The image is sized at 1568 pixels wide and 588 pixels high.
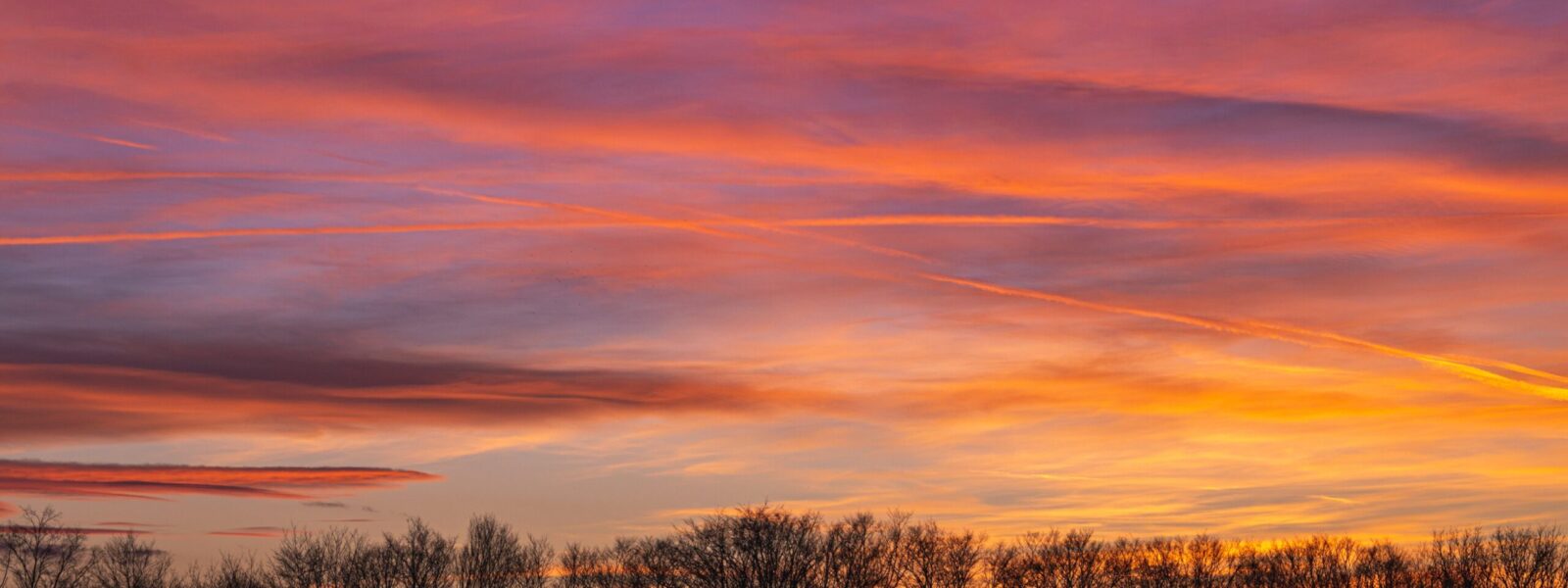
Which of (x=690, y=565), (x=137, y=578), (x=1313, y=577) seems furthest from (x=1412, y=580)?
(x=137, y=578)

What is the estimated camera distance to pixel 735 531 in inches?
5797

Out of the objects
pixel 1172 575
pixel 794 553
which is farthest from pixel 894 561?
pixel 1172 575

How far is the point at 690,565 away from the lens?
477ft

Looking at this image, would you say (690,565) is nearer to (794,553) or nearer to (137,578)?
(794,553)

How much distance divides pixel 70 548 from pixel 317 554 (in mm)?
21183

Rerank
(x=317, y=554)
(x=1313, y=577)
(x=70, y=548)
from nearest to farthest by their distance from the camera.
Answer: (x=70, y=548), (x=317, y=554), (x=1313, y=577)

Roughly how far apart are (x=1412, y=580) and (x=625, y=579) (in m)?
74.8

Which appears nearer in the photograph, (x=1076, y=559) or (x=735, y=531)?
(x=735, y=531)

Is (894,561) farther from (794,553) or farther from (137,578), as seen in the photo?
(137,578)

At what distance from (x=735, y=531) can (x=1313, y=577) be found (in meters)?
60.0

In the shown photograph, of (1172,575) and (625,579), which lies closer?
(625,579)

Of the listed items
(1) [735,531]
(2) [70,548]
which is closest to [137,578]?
(2) [70,548]

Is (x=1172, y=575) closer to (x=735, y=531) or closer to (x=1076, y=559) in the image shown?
(x=1076, y=559)

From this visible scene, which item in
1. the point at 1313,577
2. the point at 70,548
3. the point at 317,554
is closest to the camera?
the point at 70,548
